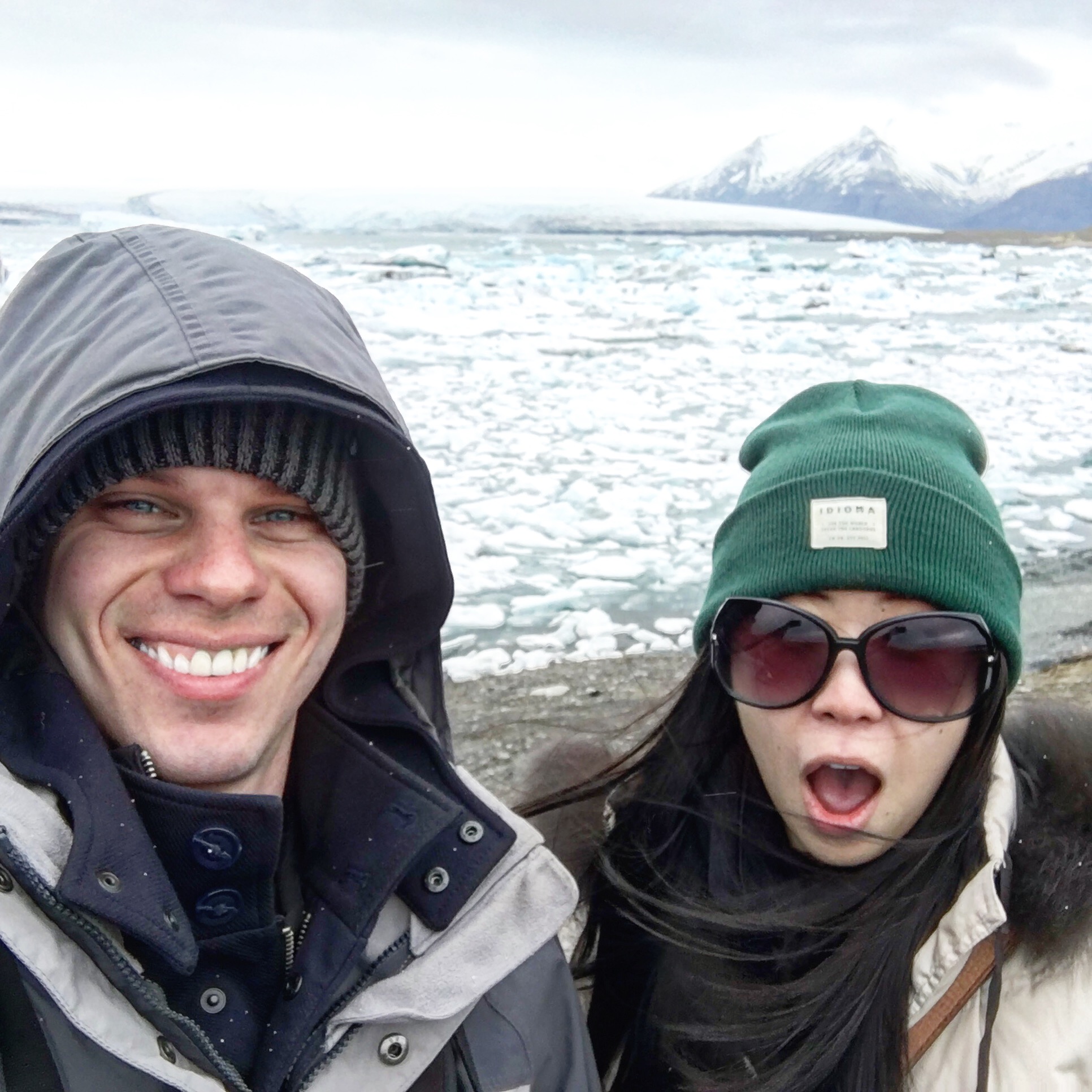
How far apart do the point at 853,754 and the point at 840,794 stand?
0.08m

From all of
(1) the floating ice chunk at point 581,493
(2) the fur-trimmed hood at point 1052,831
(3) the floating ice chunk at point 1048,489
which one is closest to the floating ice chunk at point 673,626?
(1) the floating ice chunk at point 581,493

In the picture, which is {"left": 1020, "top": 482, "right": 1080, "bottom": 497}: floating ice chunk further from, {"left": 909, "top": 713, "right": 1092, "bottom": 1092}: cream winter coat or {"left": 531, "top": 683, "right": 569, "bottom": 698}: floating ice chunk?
{"left": 909, "top": 713, "right": 1092, "bottom": 1092}: cream winter coat

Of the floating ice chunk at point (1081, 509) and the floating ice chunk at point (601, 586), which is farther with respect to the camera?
the floating ice chunk at point (1081, 509)

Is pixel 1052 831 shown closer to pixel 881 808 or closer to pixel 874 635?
pixel 881 808

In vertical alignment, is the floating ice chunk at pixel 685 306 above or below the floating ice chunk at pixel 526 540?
above

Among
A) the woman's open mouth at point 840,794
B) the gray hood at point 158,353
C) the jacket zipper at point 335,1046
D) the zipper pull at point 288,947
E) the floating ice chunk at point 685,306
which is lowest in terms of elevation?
the jacket zipper at point 335,1046

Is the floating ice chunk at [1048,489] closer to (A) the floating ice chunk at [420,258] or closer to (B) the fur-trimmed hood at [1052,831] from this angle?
(B) the fur-trimmed hood at [1052,831]

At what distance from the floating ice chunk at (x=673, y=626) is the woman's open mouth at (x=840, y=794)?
2.61 metres

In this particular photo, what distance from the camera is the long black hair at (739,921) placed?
4.44ft

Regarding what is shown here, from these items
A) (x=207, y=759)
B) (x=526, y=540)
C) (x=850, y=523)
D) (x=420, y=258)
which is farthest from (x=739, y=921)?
(x=420, y=258)

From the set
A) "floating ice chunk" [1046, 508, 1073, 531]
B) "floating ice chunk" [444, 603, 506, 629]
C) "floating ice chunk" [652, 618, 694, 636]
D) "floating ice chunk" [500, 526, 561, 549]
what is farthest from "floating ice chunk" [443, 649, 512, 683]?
"floating ice chunk" [1046, 508, 1073, 531]

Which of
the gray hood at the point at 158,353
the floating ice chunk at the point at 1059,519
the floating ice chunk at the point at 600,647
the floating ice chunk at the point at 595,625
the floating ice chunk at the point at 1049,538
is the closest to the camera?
the gray hood at the point at 158,353

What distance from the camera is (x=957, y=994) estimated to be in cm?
129

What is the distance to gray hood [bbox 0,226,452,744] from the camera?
114cm
